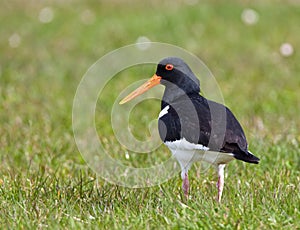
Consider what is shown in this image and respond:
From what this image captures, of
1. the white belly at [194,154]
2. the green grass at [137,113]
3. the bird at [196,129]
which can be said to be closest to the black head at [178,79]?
the bird at [196,129]

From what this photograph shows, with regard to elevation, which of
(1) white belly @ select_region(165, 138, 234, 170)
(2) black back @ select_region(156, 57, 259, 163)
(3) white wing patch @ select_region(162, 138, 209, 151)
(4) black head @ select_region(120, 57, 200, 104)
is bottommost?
(1) white belly @ select_region(165, 138, 234, 170)

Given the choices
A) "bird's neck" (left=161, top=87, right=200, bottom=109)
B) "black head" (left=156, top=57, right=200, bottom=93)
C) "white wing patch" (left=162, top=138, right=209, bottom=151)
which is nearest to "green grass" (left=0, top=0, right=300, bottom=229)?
"white wing patch" (left=162, top=138, right=209, bottom=151)

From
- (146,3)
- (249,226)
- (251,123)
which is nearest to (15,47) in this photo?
(146,3)

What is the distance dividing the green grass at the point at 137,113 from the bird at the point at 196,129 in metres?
0.33

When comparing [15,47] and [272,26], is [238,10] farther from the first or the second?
[15,47]

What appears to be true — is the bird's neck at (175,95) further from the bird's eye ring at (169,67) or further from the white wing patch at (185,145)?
the white wing patch at (185,145)

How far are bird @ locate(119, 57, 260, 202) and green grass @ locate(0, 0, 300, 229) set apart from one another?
1.07ft

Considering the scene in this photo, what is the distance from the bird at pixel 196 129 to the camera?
4.80m

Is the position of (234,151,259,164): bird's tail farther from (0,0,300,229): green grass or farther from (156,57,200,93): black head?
(156,57,200,93): black head

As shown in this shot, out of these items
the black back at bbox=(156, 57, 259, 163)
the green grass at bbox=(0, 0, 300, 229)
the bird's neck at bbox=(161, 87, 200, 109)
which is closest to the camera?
the green grass at bbox=(0, 0, 300, 229)

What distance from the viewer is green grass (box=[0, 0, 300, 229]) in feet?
15.4

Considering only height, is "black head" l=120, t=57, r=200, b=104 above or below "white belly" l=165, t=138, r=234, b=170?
above

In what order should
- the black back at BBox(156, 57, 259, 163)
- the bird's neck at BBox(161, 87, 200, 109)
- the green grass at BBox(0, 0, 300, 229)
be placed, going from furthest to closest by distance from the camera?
1. the bird's neck at BBox(161, 87, 200, 109)
2. the black back at BBox(156, 57, 259, 163)
3. the green grass at BBox(0, 0, 300, 229)

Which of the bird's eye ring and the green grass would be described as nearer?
the green grass
